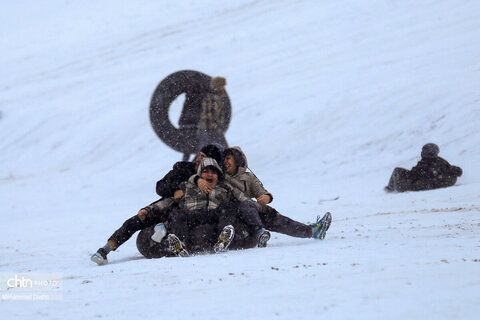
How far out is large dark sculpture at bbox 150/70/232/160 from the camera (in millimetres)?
12500

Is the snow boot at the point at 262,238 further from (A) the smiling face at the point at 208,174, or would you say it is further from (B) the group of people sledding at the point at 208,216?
(A) the smiling face at the point at 208,174

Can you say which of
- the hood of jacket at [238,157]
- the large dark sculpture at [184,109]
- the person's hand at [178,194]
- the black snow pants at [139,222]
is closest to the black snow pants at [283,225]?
the hood of jacket at [238,157]

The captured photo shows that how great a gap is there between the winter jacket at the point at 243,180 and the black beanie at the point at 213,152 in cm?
13

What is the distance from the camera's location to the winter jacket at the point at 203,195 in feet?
20.0

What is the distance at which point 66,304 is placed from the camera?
3900mm

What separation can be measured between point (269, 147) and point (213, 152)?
7432mm

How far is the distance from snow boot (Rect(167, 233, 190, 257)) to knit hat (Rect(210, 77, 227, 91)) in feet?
20.5

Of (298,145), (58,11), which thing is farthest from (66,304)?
(58,11)

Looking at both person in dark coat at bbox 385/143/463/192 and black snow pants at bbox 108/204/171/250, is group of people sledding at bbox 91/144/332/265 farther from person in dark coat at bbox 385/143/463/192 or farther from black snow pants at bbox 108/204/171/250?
person in dark coat at bbox 385/143/463/192

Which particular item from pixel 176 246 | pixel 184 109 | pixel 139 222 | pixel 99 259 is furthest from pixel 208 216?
pixel 184 109

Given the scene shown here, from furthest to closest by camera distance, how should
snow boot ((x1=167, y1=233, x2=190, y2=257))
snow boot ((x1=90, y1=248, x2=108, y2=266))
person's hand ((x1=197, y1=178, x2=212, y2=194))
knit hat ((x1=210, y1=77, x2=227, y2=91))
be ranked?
knit hat ((x1=210, y1=77, x2=227, y2=91)), person's hand ((x1=197, y1=178, x2=212, y2=194)), snow boot ((x1=90, y1=248, x2=108, y2=266)), snow boot ((x1=167, y1=233, x2=190, y2=257))
